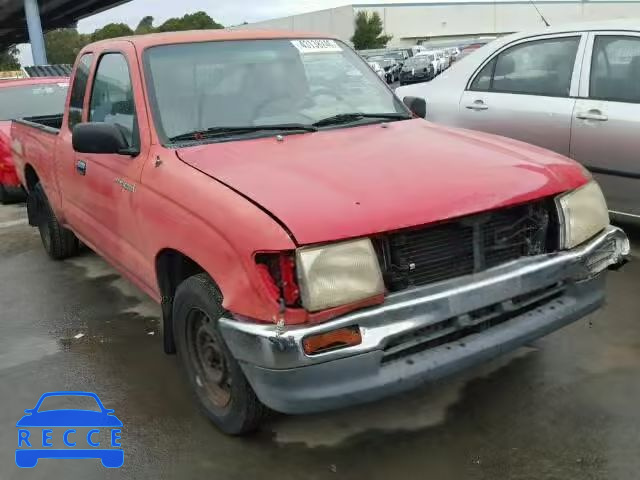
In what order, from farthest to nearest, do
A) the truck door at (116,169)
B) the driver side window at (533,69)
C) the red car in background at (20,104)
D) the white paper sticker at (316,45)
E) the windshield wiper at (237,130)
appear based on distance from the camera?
the red car in background at (20,104), the driver side window at (533,69), the white paper sticker at (316,45), the truck door at (116,169), the windshield wiper at (237,130)

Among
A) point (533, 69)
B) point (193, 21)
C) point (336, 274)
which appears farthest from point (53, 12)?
point (336, 274)

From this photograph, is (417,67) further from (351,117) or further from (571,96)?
(351,117)

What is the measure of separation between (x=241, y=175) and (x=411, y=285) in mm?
873

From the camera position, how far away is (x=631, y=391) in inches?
123

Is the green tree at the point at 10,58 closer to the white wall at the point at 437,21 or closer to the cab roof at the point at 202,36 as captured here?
the white wall at the point at 437,21

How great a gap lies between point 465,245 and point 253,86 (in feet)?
5.25

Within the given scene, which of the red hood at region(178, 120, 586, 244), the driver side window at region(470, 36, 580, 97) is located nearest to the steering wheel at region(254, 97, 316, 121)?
the red hood at region(178, 120, 586, 244)

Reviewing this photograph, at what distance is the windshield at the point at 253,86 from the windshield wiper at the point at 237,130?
3cm

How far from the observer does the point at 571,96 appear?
5012mm

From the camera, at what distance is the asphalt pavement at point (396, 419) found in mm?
2713

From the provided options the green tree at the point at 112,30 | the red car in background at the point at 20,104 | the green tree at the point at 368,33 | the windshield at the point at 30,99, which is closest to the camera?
the red car in background at the point at 20,104

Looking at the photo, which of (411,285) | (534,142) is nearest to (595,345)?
(411,285)

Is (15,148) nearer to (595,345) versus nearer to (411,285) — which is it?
(411,285)

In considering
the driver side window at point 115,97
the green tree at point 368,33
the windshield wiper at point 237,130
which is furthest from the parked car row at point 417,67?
the green tree at point 368,33
